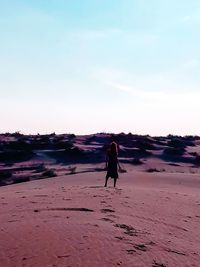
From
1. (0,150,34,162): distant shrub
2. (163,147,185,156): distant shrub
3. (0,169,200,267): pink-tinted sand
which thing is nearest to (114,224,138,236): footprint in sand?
(0,169,200,267): pink-tinted sand

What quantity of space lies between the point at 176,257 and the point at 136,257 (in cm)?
112

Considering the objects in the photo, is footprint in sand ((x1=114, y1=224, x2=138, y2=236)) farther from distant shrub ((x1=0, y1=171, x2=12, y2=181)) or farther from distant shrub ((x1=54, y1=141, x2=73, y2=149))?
distant shrub ((x1=54, y1=141, x2=73, y2=149))

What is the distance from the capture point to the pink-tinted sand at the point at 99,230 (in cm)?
992

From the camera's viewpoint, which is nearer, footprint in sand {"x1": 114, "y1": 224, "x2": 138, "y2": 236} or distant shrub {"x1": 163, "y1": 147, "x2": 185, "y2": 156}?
footprint in sand {"x1": 114, "y1": 224, "x2": 138, "y2": 236}

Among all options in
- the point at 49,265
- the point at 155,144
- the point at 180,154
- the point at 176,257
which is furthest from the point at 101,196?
the point at 155,144

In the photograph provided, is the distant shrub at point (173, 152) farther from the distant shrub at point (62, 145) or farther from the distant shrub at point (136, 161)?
the distant shrub at point (62, 145)

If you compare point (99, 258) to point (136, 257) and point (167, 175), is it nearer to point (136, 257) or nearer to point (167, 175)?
point (136, 257)

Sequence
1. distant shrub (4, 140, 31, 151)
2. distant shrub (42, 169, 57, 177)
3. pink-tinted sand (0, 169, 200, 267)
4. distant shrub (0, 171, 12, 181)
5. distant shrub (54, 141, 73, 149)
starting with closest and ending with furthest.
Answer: pink-tinted sand (0, 169, 200, 267), distant shrub (42, 169, 57, 177), distant shrub (0, 171, 12, 181), distant shrub (4, 140, 31, 151), distant shrub (54, 141, 73, 149)

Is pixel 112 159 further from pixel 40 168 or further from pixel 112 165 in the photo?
pixel 40 168

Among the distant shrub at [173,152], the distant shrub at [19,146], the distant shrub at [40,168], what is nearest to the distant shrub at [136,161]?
the distant shrub at [173,152]

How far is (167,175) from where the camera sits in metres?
32.7

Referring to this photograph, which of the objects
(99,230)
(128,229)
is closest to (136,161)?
(128,229)

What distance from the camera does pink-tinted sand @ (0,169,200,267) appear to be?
992 centimetres

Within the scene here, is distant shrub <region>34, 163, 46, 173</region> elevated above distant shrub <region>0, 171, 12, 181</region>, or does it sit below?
above
